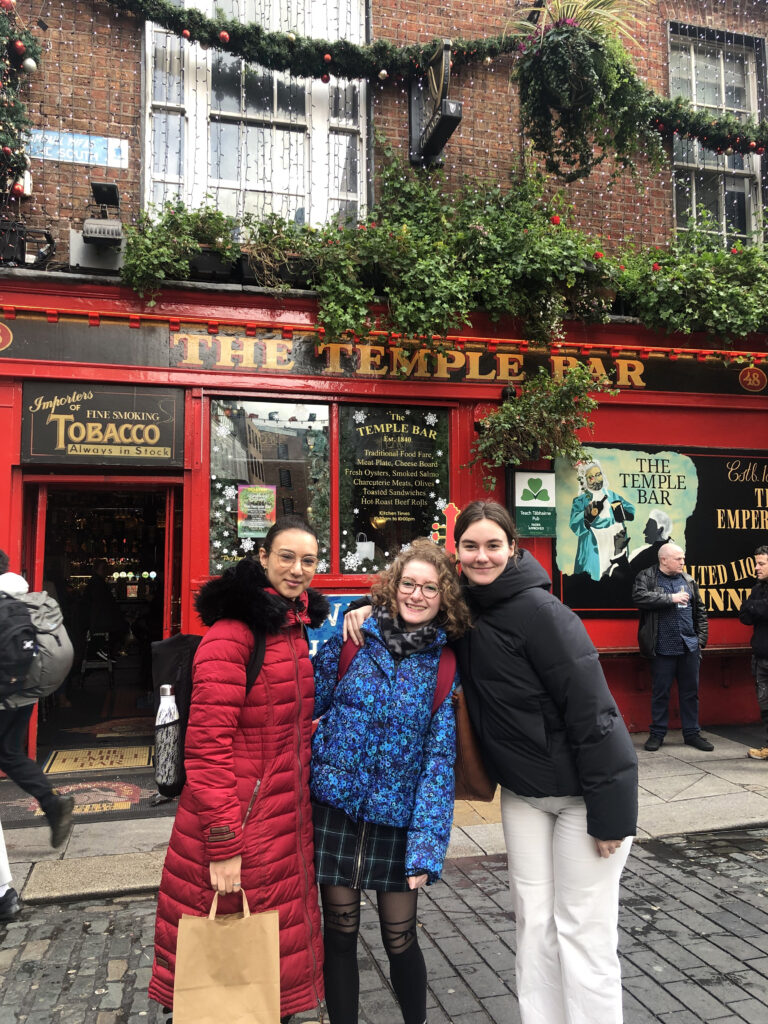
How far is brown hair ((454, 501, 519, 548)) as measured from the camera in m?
2.59

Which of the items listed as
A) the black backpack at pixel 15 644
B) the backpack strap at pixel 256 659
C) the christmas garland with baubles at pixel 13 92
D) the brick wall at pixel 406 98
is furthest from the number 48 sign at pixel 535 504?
the christmas garland with baubles at pixel 13 92

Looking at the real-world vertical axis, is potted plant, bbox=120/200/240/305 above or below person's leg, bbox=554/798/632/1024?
above

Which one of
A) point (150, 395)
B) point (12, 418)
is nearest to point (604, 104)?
point (150, 395)

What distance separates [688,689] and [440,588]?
5.59m

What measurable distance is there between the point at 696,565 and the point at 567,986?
6.24 metres

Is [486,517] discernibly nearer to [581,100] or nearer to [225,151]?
[581,100]

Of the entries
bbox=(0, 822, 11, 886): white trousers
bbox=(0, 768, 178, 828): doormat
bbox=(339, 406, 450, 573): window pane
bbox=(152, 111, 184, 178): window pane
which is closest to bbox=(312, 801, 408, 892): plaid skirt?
bbox=(0, 822, 11, 886): white trousers

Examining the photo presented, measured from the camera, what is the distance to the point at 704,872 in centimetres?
441

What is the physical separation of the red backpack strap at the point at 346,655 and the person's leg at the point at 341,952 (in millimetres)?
743

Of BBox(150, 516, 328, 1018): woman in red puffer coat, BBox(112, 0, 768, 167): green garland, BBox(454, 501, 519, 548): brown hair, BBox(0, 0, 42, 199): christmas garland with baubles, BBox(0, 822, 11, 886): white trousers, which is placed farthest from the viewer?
BBox(112, 0, 768, 167): green garland

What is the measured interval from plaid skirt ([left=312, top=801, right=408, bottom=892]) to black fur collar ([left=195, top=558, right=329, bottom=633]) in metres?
0.72

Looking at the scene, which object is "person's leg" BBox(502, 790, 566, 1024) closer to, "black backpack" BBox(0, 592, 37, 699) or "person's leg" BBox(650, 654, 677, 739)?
"black backpack" BBox(0, 592, 37, 699)

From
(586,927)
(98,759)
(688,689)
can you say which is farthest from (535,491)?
(586,927)

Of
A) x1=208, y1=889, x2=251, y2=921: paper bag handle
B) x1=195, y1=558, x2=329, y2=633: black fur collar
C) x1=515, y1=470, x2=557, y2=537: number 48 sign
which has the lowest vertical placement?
x1=208, y1=889, x2=251, y2=921: paper bag handle
